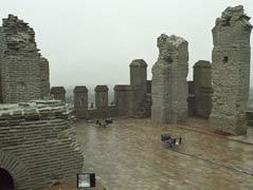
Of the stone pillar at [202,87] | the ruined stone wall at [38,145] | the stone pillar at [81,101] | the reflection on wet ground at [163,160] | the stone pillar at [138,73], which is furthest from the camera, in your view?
the stone pillar at [138,73]

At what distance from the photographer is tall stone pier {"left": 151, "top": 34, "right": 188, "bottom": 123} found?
21500 millimetres

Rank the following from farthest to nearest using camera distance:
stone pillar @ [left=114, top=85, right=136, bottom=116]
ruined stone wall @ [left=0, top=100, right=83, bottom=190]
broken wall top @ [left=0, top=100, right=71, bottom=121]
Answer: stone pillar @ [left=114, top=85, right=136, bottom=116] < broken wall top @ [left=0, top=100, right=71, bottom=121] < ruined stone wall @ [left=0, top=100, right=83, bottom=190]

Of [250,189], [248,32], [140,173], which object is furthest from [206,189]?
[248,32]

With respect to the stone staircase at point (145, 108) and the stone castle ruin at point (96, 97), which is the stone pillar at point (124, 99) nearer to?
the stone castle ruin at point (96, 97)

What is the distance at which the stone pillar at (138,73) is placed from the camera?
24500mm

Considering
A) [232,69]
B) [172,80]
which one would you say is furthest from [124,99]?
[232,69]

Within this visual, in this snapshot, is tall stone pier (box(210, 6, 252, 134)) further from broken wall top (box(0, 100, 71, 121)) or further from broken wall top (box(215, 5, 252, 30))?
broken wall top (box(0, 100, 71, 121))

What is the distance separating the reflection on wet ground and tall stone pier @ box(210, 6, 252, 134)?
131 centimetres

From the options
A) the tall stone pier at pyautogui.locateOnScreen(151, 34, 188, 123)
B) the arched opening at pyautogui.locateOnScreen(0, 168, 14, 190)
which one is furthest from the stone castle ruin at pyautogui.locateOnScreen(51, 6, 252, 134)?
the arched opening at pyautogui.locateOnScreen(0, 168, 14, 190)

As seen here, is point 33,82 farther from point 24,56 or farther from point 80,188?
point 80,188

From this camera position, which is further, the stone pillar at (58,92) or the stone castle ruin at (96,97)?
the stone pillar at (58,92)

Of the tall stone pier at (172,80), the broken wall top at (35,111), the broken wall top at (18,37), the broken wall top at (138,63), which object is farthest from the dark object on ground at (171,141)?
the broken wall top at (138,63)

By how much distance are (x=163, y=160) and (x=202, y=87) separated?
1150 cm

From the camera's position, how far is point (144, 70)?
2484cm
